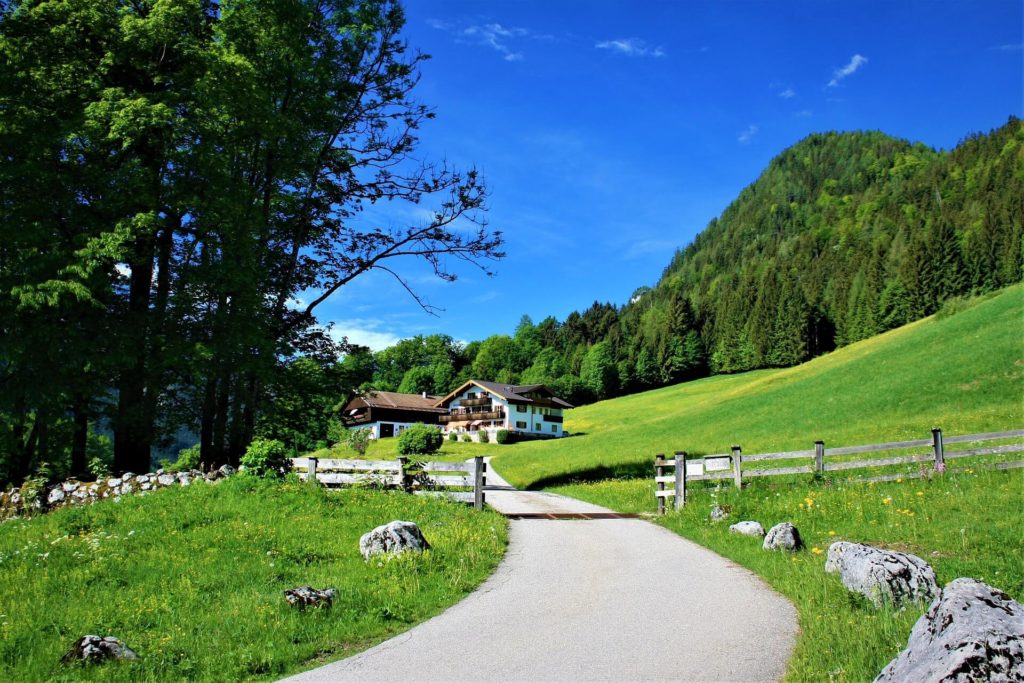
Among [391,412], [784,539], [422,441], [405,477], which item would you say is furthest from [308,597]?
[391,412]

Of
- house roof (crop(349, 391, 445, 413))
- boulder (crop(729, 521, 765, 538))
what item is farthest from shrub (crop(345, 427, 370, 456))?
boulder (crop(729, 521, 765, 538))

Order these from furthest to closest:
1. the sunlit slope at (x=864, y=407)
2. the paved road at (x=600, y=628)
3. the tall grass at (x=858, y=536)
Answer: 1. the sunlit slope at (x=864, y=407)
2. the tall grass at (x=858, y=536)
3. the paved road at (x=600, y=628)

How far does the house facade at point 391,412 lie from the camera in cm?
9631

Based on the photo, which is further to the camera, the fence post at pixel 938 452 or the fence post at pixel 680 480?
the fence post at pixel 680 480

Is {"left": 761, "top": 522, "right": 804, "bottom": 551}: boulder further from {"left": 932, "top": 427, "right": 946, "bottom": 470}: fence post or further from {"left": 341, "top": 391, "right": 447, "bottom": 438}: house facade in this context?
{"left": 341, "top": 391, "right": 447, "bottom": 438}: house facade

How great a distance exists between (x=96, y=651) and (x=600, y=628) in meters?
5.64

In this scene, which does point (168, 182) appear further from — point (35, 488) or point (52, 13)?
point (35, 488)

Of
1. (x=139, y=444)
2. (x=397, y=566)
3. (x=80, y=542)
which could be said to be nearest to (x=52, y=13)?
(x=139, y=444)

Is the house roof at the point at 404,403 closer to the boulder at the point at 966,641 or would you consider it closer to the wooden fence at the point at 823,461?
the wooden fence at the point at 823,461

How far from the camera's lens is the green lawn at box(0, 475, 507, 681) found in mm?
7039

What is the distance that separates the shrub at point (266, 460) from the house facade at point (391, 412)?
78.0 metres

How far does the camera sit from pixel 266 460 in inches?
649

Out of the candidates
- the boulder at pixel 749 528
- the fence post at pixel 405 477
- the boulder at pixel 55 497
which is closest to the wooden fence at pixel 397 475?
the fence post at pixel 405 477

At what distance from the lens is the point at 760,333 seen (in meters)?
108
